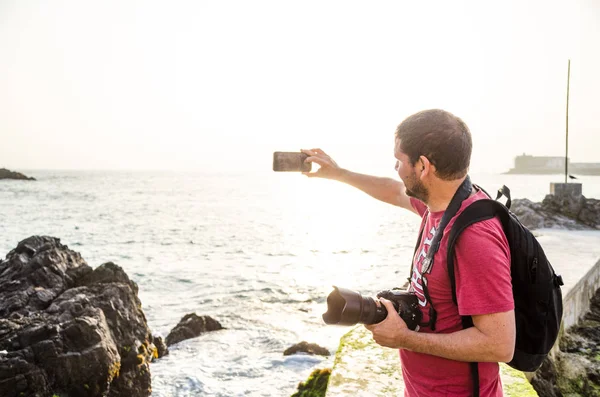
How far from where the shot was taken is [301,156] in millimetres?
3078

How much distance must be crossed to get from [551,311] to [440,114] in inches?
34.3

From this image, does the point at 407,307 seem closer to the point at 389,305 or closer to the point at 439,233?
the point at 389,305

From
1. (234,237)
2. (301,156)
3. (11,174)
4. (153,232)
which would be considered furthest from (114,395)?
(11,174)

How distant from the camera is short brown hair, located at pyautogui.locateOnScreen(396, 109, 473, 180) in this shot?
5.77 ft

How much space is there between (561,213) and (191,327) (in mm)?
17362

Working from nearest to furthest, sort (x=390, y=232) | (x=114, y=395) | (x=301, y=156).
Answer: (x=301, y=156)
(x=114, y=395)
(x=390, y=232)

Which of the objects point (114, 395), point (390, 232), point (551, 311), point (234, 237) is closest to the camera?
point (551, 311)

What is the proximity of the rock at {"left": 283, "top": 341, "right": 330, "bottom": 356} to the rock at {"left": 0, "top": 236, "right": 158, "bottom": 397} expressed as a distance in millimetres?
A: 2682

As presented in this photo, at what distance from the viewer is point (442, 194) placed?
189 centimetres

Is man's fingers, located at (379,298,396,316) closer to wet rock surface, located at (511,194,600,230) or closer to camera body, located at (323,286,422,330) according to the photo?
camera body, located at (323,286,422,330)

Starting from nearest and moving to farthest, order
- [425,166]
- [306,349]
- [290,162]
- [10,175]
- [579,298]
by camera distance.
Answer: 1. [425,166]
2. [290,162]
3. [579,298]
4. [306,349]
5. [10,175]

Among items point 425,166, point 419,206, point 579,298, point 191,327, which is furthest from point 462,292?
point 191,327

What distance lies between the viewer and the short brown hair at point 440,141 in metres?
1.76

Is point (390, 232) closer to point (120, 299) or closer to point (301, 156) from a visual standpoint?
point (120, 299)
